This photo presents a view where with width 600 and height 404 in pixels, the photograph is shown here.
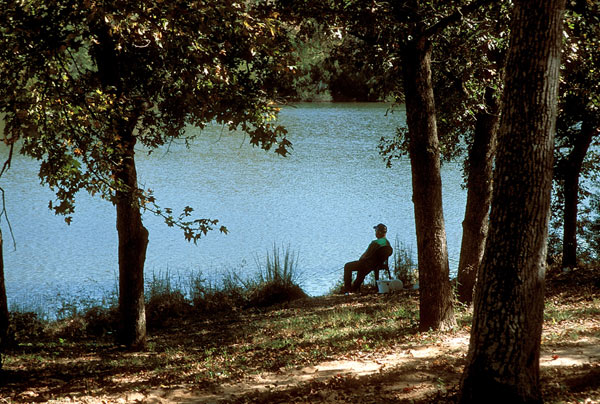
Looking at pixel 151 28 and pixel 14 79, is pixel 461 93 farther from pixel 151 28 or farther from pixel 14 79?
pixel 14 79

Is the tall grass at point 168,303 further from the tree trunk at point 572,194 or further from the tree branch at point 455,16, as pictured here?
the tree branch at point 455,16

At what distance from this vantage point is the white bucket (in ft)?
39.2

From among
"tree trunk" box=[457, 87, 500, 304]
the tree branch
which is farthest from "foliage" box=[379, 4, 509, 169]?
the tree branch

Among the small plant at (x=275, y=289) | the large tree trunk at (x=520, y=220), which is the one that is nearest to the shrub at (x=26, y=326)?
the small plant at (x=275, y=289)

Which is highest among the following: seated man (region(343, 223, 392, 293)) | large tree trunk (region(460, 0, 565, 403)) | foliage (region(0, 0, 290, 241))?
foliage (region(0, 0, 290, 241))

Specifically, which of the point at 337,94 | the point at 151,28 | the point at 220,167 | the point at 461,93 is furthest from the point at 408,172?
the point at 337,94

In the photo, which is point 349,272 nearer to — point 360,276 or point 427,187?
point 360,276

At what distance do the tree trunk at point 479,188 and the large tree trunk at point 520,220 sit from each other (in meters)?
5.15

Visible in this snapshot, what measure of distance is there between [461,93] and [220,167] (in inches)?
793

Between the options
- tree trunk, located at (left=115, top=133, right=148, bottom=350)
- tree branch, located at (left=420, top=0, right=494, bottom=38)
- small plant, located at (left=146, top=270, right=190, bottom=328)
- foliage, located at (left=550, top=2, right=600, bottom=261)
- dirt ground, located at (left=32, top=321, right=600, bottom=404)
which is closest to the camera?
dirt ground, located at (left=32, top=321, right=600, bottom=404)

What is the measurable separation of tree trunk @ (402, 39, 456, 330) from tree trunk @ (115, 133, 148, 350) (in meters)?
3.83

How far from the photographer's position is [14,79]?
6137 millimetres

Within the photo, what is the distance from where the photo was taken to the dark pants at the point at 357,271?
12.1m

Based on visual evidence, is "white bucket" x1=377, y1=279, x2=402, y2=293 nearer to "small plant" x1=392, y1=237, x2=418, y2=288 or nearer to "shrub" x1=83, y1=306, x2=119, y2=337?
"small plant" x1=392, y1=237, x2=418, y2=288
